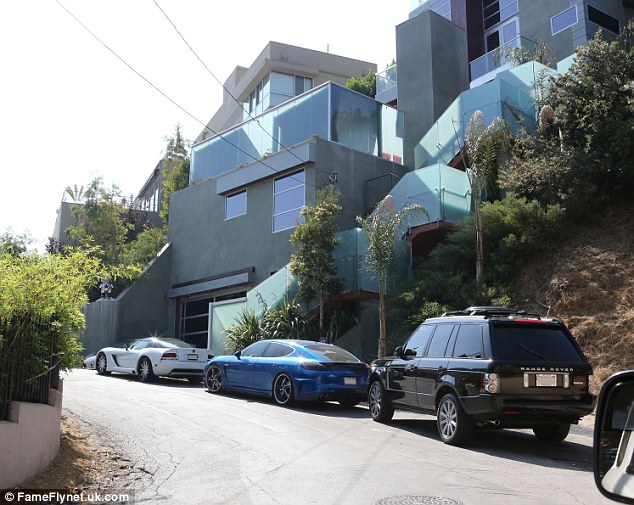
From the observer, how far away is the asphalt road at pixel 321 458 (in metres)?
6.23

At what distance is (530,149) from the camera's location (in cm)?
1905

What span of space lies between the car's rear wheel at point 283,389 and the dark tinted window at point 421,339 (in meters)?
3.00

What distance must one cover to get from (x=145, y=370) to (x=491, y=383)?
37.7 feet

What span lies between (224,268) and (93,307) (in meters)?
7.73

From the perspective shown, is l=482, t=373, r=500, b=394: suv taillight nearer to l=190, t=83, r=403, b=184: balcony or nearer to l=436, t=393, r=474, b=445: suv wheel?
l=436, t=393, r=474, b=445: suv wheel

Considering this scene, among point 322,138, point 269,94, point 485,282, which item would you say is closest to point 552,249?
point 485,282

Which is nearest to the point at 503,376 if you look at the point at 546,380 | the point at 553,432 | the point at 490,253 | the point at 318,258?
the point at 546,380

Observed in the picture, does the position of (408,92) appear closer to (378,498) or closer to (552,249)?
(552,249)

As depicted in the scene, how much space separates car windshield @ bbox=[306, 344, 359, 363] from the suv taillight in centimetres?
463

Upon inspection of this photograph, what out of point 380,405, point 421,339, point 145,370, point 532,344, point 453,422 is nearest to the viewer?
point 532,344

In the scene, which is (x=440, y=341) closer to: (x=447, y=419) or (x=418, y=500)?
(x=447, y=419)

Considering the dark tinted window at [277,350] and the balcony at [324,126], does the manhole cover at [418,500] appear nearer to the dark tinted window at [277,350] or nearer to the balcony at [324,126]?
the dark tinted window at [277,350]

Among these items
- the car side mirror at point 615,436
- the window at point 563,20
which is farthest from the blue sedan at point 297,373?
the window at point 563,20

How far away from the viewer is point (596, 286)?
14.9 meters
